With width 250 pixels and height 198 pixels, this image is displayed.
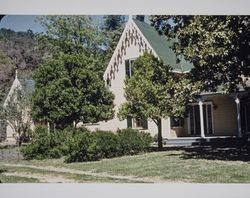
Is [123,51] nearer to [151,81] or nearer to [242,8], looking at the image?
[151,81]

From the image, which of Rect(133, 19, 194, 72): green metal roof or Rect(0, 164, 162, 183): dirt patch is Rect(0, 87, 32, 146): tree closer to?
Rect(0, 164, 162, 183): dirt patch

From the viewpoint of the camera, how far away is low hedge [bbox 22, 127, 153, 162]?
37.4ft

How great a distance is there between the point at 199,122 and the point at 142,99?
2523 mm

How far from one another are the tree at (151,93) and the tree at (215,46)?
3.71 ft

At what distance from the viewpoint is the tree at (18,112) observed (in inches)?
440

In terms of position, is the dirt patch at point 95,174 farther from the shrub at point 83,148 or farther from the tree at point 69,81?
the tree at point 69,81

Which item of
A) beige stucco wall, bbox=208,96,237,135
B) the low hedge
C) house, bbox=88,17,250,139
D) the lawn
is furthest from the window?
beige stucco wall, bbox=208,96,237,135

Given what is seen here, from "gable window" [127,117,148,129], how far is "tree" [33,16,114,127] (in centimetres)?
71

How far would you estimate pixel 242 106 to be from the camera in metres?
15.1

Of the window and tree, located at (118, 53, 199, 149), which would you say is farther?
the window

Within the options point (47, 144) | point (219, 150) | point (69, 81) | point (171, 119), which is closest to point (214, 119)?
point (171, 119)

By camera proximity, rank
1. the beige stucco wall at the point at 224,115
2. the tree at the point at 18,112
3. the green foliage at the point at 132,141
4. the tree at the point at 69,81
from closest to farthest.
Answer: the tree at the point at 18,112 < the tree at the point at 69,81 < the green foliage at the point at 132,141 < the beige stucco wall at the point at 224,115

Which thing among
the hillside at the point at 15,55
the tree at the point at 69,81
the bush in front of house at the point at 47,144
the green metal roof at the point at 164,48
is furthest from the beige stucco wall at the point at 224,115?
the hillside at the point at 15,55

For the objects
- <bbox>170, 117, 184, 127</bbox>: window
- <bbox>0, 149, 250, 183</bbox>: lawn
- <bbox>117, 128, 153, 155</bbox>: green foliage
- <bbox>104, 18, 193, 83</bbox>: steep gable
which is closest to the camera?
<bbox>0, 149, 250, 183</bbox>: lawn
